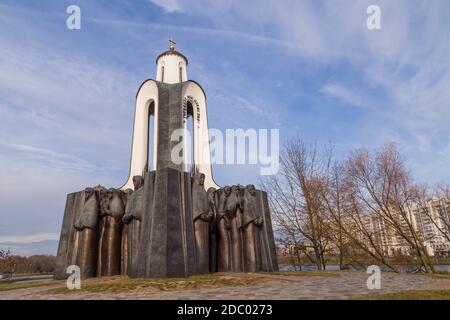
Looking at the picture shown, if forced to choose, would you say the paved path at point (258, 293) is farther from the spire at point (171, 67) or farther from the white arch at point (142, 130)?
the spire at point (171, 67)

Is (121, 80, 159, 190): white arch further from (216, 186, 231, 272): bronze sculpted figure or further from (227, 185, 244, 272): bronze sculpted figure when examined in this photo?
→ (227, 185, 244, 272): bronze sculpted figure

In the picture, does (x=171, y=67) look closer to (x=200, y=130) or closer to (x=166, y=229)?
(x=200, y=130)

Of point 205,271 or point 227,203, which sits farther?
point 227,203

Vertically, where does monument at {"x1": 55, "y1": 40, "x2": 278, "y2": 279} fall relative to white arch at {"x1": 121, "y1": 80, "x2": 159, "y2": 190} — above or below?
below

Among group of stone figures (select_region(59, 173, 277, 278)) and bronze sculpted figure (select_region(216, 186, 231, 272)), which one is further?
bronze sculpted figure (select_region(216, 186, 231, 272))

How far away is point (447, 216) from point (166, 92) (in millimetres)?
21931

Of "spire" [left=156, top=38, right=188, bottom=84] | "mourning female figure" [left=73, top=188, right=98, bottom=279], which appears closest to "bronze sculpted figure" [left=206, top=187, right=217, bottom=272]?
"mourning female figure" [left=73, top=188, right=98, bottom=279]

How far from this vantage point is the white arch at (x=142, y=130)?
63.5 feet

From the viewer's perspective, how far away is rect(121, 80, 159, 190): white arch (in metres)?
19.4

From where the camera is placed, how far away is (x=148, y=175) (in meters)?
10.8

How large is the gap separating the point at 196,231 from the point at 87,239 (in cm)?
424

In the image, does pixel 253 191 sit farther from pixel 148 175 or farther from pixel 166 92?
pixel 166 92

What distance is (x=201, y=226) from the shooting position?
11172 mm
